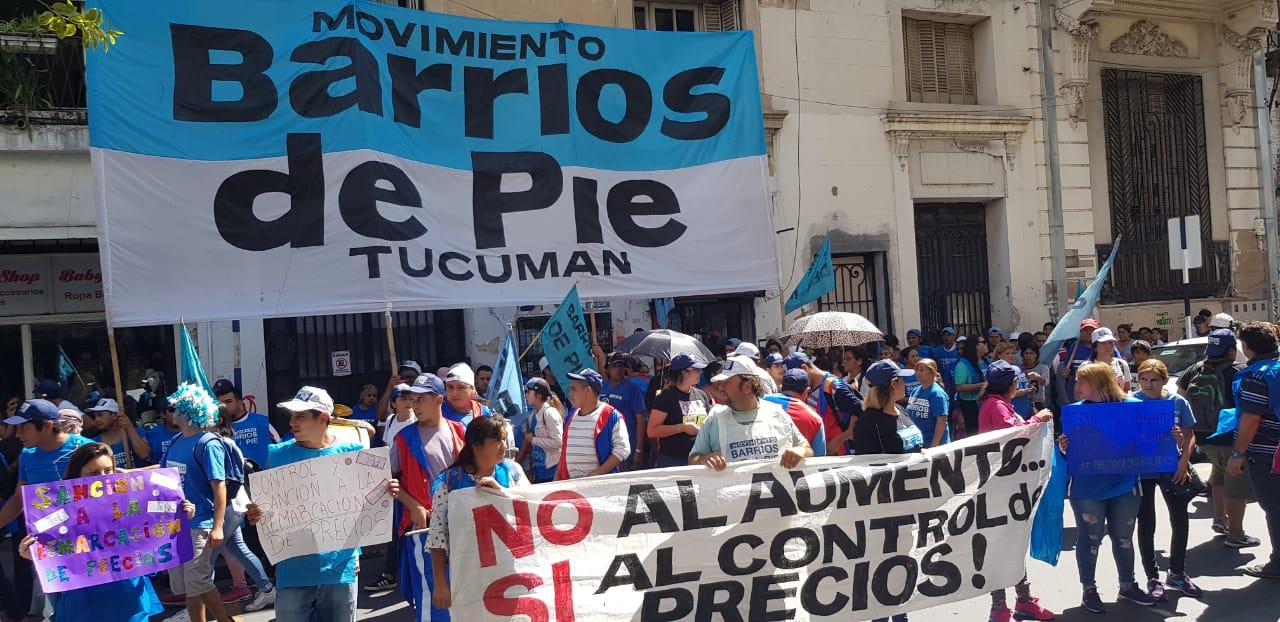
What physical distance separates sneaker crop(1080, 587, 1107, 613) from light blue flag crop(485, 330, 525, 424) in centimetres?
425

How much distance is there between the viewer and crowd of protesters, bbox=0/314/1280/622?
17.6 ft

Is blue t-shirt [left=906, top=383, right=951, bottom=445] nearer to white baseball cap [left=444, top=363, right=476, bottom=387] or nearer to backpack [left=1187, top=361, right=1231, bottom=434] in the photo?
backpack [left=1187, top=361, right=1231, bottom=434]

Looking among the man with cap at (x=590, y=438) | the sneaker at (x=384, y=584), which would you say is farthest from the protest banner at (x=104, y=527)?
the sneaker at (x=384, y=584)

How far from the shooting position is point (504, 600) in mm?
5145

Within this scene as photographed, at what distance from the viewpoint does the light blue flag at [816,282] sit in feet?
47.0

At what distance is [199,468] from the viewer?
6.43 m

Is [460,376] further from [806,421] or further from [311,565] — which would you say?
[806,421]

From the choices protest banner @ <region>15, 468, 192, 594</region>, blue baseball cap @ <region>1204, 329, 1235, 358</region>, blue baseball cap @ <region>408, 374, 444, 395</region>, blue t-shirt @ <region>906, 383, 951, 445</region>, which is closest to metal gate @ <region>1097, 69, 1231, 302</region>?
blue baseball cap @ <region>1204, 329, 1235, 358</region>

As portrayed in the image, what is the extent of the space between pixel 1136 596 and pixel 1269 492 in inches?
48.6

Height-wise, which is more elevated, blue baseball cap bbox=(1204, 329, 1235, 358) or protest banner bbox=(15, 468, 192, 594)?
blue baseball cap bbox=(1204, 329, 1235, 358)

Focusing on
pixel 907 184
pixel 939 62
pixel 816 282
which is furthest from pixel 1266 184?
pixel 816 282

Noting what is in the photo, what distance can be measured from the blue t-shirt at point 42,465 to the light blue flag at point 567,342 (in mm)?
3875

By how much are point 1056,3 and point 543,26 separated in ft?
41.7

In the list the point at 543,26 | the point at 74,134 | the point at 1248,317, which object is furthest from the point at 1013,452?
the point at 1248,317
